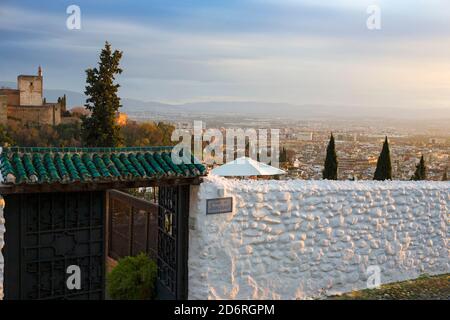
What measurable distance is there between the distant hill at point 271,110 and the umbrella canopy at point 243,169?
22.5 feet

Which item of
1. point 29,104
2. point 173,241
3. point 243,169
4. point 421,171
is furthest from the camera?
point 29,104

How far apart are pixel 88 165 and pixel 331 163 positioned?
12.1 metres

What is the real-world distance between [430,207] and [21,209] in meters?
6.60

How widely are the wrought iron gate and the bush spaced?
15cm

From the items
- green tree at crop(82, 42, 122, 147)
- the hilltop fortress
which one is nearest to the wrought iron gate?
green tree at crop(82, 42, 122, 147)

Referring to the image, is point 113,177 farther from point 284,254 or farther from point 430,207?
point 430,207

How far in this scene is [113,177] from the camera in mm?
5781

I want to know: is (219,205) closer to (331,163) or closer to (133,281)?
(133,281)

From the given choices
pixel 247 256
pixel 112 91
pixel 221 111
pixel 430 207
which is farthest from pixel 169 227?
pixel 221 111

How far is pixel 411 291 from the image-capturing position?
7895 mm

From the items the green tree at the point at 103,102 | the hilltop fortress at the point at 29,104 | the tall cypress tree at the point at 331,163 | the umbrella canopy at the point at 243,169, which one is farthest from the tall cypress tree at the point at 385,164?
the hilltop fortress at the point at 29,104

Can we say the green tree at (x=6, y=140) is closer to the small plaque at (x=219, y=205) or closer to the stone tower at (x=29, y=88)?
the small plaque at (x=219, y=205)

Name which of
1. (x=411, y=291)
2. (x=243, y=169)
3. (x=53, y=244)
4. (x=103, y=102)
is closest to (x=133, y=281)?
(x=53, y=244)

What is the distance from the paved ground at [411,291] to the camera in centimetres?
758
